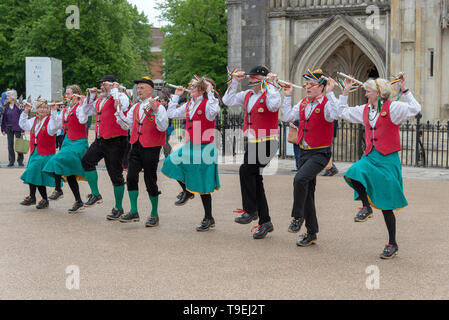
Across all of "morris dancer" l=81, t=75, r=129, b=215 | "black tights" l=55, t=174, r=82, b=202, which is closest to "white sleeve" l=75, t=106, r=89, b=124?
"morris dancer" l=81, t=75, r=129, b=215

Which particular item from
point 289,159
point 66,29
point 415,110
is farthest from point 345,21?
point 66,29

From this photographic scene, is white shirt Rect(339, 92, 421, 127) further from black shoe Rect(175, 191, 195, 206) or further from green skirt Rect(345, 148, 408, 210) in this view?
black shoe Rect(175, 191, 195, 206)

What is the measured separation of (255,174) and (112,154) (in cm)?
212

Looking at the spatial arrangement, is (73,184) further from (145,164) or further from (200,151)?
(200,151)

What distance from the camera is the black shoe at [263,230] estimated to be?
280 inches

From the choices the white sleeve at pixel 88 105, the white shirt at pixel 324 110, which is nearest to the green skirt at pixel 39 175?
the white sleeve at pixel 88 105

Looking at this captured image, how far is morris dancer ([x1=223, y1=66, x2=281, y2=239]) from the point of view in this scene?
7.09 metres

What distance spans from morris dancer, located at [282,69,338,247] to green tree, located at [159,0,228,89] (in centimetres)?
2885

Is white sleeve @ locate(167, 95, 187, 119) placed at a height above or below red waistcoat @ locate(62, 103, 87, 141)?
above

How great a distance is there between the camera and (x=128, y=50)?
40.0 m

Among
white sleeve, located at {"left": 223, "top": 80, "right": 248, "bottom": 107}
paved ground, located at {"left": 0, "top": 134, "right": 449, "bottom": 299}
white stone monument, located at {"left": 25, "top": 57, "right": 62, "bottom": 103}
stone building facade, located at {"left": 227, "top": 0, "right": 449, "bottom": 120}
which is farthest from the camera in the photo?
white stone monument, located at {"left": 25, "top": 57, "right": 62, "bottom": 103}

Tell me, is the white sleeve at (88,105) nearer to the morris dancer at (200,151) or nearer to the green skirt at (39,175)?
the green skirt at (39,175)

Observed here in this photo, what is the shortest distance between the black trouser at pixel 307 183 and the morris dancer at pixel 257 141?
47 cm

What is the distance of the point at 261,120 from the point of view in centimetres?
711
